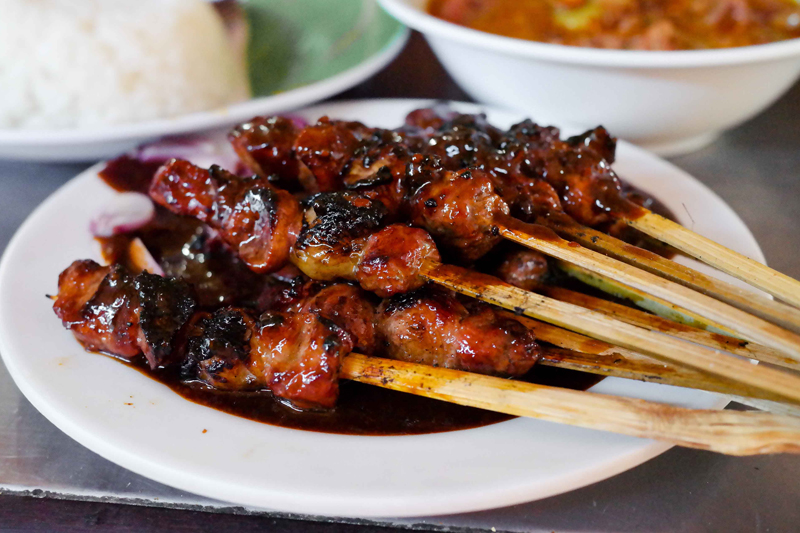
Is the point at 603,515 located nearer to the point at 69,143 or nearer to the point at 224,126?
the point at 224,126

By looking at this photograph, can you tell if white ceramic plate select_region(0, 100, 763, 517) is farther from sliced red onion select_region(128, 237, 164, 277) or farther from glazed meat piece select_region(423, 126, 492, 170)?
glazed meat piece select_region(423, 126, 492, 170)

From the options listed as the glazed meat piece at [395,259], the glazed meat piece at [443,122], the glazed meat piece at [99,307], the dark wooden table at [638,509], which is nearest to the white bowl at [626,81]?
the glazed meat piece at [443,122]

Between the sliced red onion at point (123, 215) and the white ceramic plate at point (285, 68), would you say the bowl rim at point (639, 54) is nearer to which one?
the white ceramic plate at point (285, 68)

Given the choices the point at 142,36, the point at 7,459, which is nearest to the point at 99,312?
the point at 7,459

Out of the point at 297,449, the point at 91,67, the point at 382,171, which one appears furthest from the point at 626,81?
the point at 91,67

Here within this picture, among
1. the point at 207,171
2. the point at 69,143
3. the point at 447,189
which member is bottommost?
the point at 69,143

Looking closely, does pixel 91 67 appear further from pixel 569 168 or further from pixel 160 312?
pixel 569 168
